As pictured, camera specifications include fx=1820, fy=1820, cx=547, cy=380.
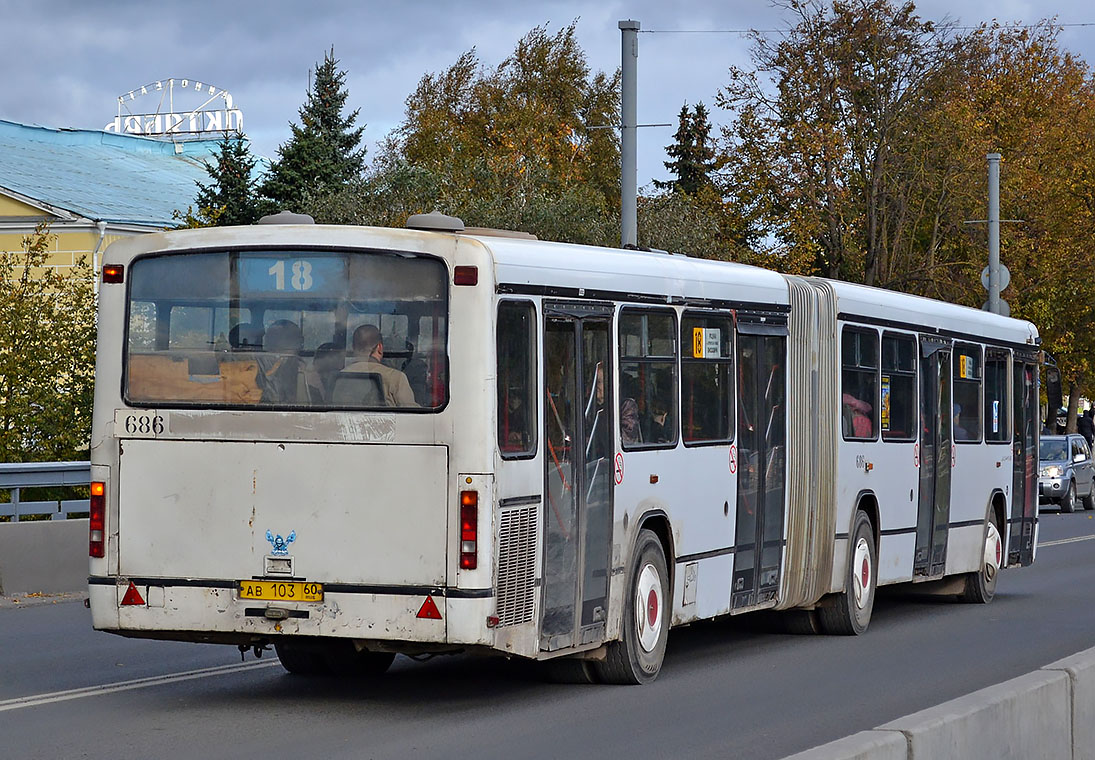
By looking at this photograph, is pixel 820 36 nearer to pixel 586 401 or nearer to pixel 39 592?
pixel 39 592

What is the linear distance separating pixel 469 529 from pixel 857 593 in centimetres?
685

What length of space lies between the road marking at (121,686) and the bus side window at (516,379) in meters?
3.02

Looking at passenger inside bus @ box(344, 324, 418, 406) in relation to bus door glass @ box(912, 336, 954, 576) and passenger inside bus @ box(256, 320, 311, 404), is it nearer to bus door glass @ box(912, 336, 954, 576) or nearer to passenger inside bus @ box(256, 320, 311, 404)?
passenger inside bus @ box(256, 320, 311, 404)

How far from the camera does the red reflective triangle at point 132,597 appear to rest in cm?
1005

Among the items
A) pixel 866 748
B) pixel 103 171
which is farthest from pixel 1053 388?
pixel 103 171

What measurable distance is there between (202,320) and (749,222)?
3512 cm

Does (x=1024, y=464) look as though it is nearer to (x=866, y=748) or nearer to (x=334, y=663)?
(x=334, y=663)

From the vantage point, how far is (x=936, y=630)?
53.0 feet

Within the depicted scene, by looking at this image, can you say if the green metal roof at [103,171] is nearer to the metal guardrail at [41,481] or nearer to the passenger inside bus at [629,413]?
the metal guardrail at [41,481]

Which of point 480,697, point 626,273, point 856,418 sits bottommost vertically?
point 480,697

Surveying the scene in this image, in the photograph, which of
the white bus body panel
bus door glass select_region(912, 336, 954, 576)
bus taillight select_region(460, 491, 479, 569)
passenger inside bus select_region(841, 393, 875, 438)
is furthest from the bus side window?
bus door glass select_region(912, 336, 954, 576)

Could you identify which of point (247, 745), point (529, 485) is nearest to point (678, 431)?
point (529, 485)

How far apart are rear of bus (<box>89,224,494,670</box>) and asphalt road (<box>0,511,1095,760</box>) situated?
1.87 ft

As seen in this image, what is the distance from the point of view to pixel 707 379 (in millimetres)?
12703
